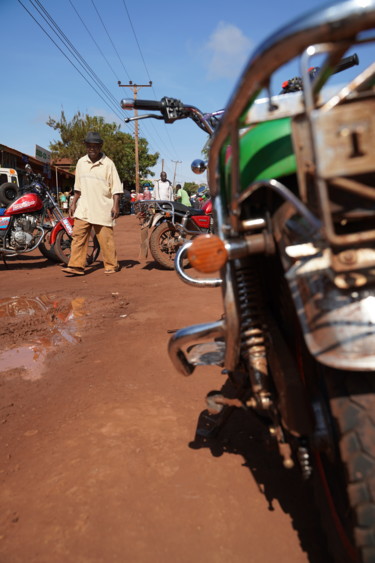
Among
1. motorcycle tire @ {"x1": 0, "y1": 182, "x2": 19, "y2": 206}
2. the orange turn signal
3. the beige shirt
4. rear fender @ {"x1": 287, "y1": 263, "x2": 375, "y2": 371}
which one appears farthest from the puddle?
motorcycle tire @ {"x1": 0, "y1": 182, "x2": 19, "y2": 206}

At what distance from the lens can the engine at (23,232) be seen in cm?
687

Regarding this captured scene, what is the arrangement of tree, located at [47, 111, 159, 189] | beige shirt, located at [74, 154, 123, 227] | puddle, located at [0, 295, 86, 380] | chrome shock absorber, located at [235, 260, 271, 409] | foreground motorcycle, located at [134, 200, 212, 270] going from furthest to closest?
1. tree, located at [47, 111, 159, 189]
2. foreground motorcycle, located at [134, 200, 212, 270]
3. beige shirt, located at [74, 154, 123, 227]
4. puddle, located at [0, 295, 86, 380]
5. chrome shock absorber, located at [235, 260, 271, 409]

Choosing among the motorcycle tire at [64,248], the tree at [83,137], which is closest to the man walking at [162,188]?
the motorcycle tire at [64,248]

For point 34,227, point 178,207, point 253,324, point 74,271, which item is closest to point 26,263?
point 34,227

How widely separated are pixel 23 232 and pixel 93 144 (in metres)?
2.02

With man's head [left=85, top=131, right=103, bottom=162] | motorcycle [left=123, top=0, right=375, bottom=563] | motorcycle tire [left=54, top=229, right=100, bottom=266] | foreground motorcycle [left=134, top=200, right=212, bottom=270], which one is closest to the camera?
motorcycle [left=123, top=0, right=375, bottom=563]

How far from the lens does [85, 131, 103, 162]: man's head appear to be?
5.85 m

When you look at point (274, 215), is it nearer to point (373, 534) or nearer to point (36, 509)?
point (373, 534)

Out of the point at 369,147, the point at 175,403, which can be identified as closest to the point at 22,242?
the point at 175,403

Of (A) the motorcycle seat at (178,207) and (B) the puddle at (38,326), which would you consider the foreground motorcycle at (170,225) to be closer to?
(A) the motorcycle seat at (178,207)

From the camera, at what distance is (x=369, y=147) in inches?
34.5

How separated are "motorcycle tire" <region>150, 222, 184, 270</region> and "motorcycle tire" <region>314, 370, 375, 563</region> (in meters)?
5.47

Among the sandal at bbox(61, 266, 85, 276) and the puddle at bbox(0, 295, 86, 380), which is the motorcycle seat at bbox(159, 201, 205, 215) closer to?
the sandal at bbox(61, 266, 85, 276)

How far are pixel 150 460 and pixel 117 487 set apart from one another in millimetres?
204
